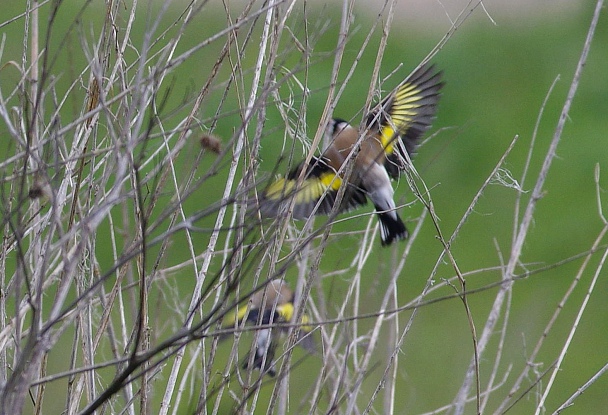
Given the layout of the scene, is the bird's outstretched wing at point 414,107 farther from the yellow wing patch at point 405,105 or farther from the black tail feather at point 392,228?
the black tail feather at point 392,228

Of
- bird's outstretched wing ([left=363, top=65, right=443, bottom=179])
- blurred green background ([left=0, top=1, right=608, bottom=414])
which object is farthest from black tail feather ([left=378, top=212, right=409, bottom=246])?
blurred green background ([left=0, top=1, right=608, bottom=414])

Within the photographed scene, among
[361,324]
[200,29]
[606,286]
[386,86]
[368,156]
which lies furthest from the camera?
[200,29]

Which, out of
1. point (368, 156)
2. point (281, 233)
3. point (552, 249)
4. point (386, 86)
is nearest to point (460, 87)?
point (386, 86)

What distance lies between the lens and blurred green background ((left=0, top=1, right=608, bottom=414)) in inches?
193

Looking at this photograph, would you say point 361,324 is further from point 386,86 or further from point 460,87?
point 460,87

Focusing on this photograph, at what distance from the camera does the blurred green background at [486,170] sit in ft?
16.1

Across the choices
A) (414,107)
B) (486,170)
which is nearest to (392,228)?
(414,107)

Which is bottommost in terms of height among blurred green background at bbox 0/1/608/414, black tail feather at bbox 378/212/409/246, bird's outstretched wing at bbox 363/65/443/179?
blurred green background at bbox 0/1/608/414

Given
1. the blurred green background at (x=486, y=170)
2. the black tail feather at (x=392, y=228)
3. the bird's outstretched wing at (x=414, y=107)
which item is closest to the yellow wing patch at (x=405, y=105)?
the bird's outstretched wing at (x=414, y=107)

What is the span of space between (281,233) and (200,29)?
5.58m

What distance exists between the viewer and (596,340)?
5.07 meters

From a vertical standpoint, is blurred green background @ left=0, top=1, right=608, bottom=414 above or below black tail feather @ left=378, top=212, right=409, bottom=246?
below

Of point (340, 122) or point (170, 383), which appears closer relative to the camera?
point (170, 383)

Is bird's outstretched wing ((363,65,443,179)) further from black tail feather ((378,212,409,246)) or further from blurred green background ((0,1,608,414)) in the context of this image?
blurred green background ((0,1,608,414))
